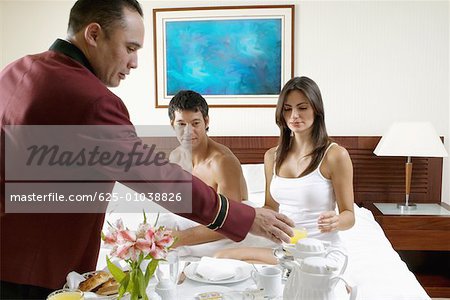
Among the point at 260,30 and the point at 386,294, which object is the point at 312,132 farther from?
the point at 260,30

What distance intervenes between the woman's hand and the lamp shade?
124 centimetres

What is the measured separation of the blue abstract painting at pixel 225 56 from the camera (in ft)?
10.8

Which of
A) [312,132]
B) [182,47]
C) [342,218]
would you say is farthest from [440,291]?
[182,47]

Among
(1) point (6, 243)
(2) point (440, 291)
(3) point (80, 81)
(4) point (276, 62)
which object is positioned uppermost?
(4) point (276, 62)

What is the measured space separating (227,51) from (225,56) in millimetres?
42

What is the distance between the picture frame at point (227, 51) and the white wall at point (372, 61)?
0.27 feet

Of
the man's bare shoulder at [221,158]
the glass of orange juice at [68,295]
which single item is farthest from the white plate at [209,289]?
the man's bare shoulder at [221,158]

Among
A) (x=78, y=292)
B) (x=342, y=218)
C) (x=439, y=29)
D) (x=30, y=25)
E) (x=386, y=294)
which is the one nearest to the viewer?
(x=78, y=292)

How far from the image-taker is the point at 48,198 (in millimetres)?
1239

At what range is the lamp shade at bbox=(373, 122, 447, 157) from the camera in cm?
286

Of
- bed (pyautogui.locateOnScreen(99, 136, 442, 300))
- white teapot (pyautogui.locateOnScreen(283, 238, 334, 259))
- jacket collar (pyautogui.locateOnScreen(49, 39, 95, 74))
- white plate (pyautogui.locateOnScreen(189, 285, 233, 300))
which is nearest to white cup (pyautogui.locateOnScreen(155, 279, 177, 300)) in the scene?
white plate (pyautogui.locateOnScreen(189, 285, 233, 300))

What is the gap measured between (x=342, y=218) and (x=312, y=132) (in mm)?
487

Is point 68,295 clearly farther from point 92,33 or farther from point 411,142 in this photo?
point 411,142

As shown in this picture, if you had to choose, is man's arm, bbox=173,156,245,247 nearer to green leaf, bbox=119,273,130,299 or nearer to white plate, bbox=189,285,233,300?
white plate, bbox=189,285,233,300
